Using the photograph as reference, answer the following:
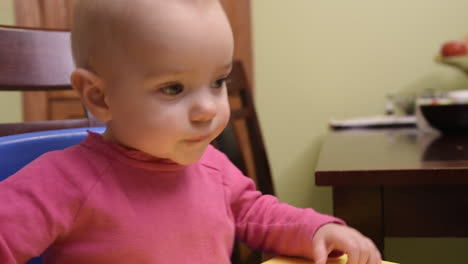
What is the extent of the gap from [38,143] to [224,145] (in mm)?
657

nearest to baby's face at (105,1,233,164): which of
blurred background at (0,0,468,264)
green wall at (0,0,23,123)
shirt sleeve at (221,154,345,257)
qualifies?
shirt sleeve at (221,154,345,257)

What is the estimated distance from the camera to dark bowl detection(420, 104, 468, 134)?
1.28 meters

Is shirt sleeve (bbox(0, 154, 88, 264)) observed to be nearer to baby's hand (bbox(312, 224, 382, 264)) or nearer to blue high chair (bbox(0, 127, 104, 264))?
blue high chair (bbox(0, 127, 104, 264))

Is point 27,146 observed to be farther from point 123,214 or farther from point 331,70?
point 331,70

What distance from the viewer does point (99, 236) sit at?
0.52 m

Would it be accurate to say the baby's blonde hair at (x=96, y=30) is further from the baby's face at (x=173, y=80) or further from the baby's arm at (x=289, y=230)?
the baby's arm at (x=289, y=230)

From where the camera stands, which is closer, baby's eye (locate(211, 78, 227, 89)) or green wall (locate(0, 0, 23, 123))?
baby's eye (locate(211, 78, 227, 89))

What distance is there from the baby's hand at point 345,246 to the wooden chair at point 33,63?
45cm

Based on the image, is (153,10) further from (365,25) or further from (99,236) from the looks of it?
(365,25)

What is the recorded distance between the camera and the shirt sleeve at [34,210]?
453 millimetres

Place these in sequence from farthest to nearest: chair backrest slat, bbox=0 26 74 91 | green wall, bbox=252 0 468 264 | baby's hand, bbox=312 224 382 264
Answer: green wall, bbox=252 0 468 264
chair backrest slat, bbox=0 26 74 91
baby's hand, bbox=312 224 382 264

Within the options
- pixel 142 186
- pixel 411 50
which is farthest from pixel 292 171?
pixel 142 186

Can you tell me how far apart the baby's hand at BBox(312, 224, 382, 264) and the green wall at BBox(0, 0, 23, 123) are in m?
1.94

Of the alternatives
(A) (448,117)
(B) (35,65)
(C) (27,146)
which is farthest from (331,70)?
(C) (27,146)
